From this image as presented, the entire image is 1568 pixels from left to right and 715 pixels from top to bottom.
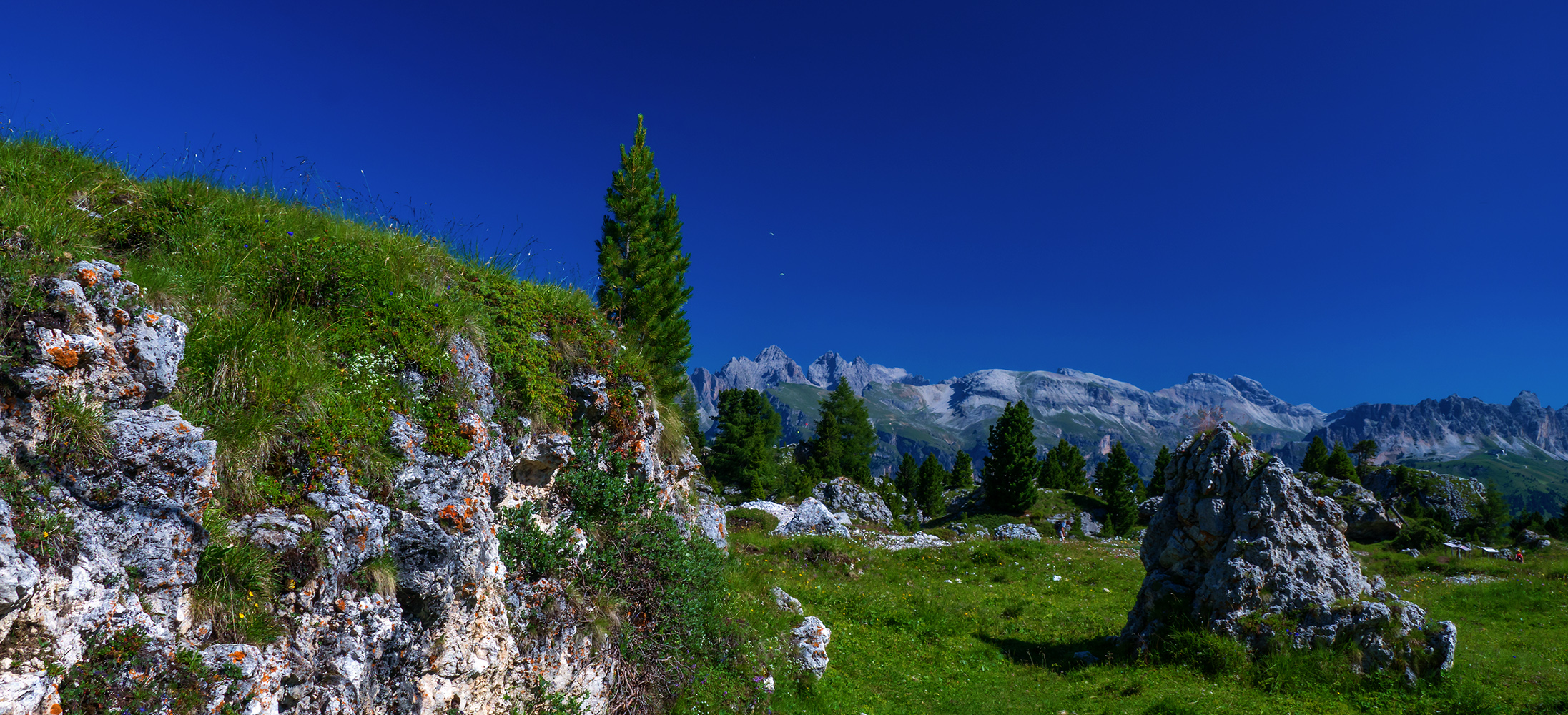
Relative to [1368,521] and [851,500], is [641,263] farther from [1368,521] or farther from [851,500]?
[1368,521]

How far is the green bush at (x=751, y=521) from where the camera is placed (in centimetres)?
3231

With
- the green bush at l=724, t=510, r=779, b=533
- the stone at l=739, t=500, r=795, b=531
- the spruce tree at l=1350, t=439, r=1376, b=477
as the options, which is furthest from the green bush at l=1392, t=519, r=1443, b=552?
the green bush at l=724, t=510, r=779, b=533

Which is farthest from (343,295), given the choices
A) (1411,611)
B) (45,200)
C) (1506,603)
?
(1506,603)

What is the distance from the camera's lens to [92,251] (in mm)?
6504

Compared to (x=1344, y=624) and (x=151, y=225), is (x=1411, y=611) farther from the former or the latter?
(x=151, y=225)

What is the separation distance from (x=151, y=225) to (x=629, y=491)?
25.6 ft

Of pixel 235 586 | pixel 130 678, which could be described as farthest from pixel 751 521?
pixel 130 678

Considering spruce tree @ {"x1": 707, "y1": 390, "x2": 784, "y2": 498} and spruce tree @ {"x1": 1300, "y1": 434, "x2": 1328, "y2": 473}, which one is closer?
spruce tree @ {"x1": 707, "y1": 390, "x2": 784, "y2": 498}

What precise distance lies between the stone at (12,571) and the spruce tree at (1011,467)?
57643 millimetres

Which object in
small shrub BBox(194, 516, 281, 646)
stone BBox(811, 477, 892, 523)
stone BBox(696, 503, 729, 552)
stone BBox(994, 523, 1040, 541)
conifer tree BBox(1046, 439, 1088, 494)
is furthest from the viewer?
conifer tree BBox(1046, 439, 1088, 494)

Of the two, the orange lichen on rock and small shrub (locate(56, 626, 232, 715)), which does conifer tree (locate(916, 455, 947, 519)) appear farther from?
the orange lichen on rock

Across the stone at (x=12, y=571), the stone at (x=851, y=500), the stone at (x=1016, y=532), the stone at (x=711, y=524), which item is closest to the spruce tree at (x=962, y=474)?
the stone at (x=851, y=500)

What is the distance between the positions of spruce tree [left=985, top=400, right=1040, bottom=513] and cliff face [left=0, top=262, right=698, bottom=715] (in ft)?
176

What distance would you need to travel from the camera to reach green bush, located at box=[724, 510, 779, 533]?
32.3 meters
